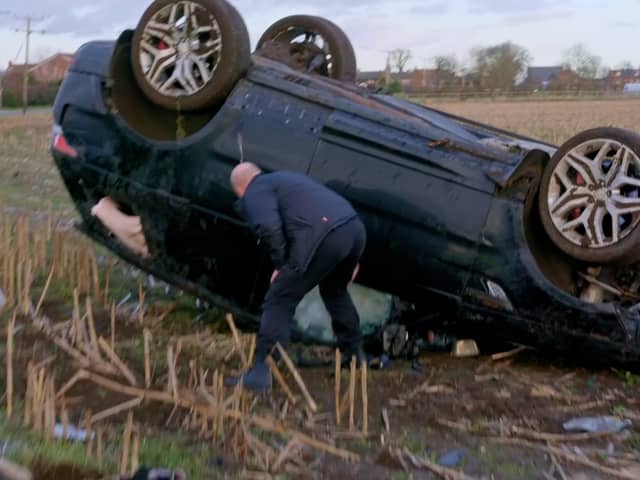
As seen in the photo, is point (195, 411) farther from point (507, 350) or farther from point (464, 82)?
point (464, 82)

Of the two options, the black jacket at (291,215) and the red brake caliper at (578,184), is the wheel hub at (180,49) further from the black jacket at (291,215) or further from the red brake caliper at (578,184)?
the red brake caliper at (578,184)

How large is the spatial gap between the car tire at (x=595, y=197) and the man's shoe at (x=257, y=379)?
1818 mm

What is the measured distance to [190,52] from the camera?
6.45 m

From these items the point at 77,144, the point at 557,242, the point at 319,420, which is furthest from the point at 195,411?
the point at 77,144

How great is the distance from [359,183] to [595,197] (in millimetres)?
1389

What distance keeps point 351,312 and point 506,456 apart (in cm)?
152

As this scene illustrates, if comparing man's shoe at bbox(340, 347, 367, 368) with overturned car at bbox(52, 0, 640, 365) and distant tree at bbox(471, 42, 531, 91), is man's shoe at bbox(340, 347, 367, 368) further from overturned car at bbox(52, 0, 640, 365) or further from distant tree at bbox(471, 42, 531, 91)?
distant tree at bbox(471, 42, 531, 91)

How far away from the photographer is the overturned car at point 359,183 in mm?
5613

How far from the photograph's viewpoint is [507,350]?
6.41m

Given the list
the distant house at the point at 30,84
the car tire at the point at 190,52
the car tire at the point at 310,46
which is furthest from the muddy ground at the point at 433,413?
the distant house at the point at 30,84

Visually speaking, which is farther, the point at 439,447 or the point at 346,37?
the point at 346,37

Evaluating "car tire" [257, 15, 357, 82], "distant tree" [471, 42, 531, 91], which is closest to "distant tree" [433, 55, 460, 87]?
"distant tree" [471, 42, 531, 91]

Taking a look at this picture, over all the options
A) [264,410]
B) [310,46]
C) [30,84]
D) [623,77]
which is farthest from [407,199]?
[623,77]

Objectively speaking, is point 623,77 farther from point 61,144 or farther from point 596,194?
point 596,194
